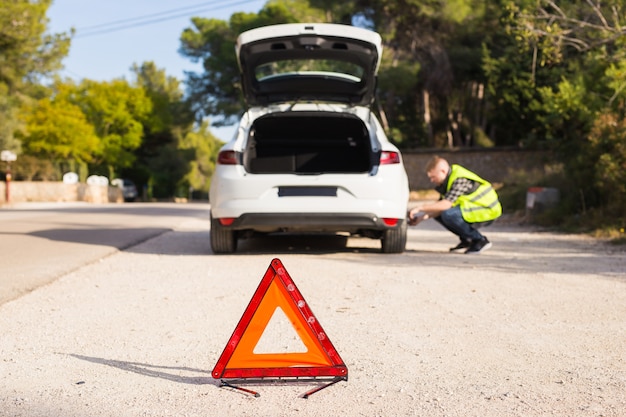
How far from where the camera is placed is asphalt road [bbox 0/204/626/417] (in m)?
3.08

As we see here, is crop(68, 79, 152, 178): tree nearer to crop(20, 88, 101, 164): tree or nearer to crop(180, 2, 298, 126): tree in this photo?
crop(20, 88, 101, 164): tree

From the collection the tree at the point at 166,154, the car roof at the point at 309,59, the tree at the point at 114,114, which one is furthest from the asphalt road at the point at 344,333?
the tree at the point at 114,114

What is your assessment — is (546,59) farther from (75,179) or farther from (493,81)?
(75,179)

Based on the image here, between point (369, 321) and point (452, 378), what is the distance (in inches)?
53.2

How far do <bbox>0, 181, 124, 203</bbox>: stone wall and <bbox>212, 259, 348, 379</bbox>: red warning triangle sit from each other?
1286 inches

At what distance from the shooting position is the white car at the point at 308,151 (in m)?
7.93

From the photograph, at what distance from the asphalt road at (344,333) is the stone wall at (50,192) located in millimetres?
29035

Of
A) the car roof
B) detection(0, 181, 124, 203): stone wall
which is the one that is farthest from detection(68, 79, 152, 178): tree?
the car roof

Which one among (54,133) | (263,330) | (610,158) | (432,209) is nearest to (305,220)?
(432,209)

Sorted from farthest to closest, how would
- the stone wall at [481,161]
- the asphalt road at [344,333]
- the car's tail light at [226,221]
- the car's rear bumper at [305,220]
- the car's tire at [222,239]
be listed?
the stone wall at [481,161], the car's tire at [222,239], the car's tail light at [226,221], the car's rear bumper at [305,220], the asphalt road at [344,333]

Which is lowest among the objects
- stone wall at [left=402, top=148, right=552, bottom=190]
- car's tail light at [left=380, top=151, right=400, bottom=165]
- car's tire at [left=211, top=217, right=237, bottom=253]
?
car's tire at [left=211, top=217, right=237, bottom=253]

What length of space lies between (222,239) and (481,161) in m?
31.4

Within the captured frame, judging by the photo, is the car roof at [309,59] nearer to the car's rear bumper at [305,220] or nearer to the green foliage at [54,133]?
the car's rear bumper at [305,220]

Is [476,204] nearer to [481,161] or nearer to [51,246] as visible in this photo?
[51,246]
